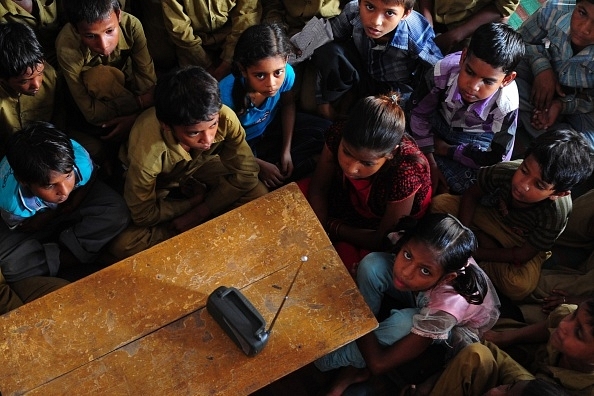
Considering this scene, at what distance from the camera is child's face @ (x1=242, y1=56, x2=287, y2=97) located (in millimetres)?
2111

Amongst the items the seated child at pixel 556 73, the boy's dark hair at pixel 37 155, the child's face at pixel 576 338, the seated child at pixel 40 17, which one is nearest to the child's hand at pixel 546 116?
the seated child at pixel 556 73

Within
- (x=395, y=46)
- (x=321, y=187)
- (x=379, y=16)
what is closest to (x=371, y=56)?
(x=395, y=46)

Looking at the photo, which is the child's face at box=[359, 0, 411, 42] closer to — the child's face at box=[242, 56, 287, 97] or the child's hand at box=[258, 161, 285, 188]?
the child's face at box=[242, 56, 287, 97]

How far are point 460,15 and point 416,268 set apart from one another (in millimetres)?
1504

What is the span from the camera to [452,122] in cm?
241

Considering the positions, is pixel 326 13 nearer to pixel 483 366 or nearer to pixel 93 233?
pixel 93 233

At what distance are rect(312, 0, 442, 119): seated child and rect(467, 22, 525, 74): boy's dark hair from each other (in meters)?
0.32

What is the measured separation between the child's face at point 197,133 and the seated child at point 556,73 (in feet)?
4.81

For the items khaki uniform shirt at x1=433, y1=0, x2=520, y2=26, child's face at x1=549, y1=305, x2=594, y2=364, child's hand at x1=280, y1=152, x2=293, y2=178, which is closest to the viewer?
child's face at x1=549, y1=305, x2=594, y2=364

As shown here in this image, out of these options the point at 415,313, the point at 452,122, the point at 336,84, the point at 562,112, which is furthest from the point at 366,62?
the point at 415,313

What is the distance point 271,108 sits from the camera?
8.09 ft

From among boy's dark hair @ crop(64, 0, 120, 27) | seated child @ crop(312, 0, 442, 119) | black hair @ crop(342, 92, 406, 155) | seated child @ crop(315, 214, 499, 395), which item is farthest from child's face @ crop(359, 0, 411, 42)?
boy's dark hair @ crop(64, 0, 120, 27)

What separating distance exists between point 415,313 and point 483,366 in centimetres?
25

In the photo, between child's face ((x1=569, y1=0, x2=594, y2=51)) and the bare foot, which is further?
child's face ((x1=569, y1=0, x2=594, y2=51))
